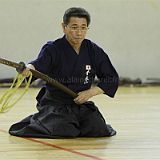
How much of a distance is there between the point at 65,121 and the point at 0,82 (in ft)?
12.7

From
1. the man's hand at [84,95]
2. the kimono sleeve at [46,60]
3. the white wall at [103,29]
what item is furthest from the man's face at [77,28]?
the white wall at [103,29]

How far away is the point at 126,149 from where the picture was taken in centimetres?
307

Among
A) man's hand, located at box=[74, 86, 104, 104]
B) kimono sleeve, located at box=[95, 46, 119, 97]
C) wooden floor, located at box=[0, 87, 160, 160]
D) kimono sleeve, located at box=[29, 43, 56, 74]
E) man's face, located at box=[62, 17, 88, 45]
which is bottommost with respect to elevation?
wooden floor, located at box=[0, 87, 160, 160]

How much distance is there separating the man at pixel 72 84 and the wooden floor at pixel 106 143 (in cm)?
11

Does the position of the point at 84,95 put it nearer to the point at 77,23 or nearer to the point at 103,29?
the point at 77,23

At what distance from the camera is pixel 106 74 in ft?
12.0

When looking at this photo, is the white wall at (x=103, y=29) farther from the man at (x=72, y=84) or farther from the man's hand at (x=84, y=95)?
the man's hand at (x=84, y=95)

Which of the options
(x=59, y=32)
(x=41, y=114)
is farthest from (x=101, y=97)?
(x=41, y=114)

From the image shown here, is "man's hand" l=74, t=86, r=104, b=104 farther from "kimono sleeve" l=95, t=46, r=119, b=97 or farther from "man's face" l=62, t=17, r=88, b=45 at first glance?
"man's face" l=62, t=17, r=88, b=45

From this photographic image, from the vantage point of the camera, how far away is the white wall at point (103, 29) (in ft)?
24.0

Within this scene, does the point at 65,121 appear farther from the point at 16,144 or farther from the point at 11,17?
the point at 11,17

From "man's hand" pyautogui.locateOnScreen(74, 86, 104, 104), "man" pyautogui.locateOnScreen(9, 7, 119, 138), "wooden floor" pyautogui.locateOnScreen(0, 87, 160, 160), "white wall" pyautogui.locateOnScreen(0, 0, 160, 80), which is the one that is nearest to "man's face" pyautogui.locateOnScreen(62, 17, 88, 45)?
"man" pyautogui.locateOnScreen(9, 7, 119, 138)

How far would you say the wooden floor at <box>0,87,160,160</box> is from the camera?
9.35 feet

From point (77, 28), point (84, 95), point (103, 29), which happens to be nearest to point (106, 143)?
point (84, 95)
